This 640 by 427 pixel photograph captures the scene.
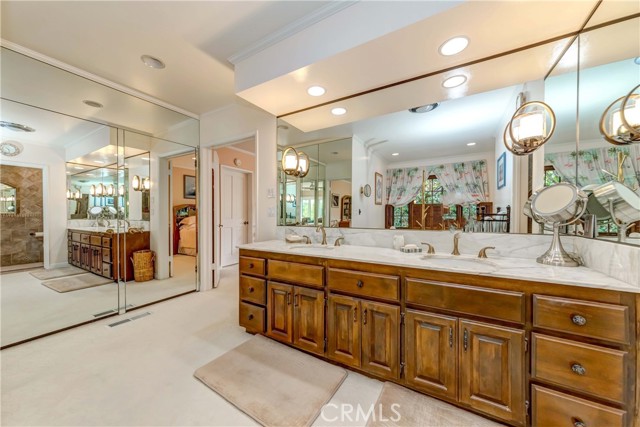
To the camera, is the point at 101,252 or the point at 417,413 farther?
the point at 101,252

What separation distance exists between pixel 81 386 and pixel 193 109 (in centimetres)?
316

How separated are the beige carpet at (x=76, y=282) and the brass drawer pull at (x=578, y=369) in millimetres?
4246

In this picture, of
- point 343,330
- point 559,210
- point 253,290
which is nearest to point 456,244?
point 559,210

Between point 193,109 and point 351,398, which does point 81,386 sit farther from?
point 193,109

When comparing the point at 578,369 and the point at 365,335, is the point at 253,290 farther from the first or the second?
the point at 578,369

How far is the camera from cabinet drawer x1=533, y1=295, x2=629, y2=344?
0.98 metres

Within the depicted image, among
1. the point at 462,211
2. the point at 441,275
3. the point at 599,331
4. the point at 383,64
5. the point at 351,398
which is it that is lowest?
the point at 351,398

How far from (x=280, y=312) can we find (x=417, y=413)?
1154mm

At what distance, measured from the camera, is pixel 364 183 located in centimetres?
217

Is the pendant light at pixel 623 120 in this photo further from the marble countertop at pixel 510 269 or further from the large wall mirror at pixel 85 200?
the large wall mirror at pixel 85 200

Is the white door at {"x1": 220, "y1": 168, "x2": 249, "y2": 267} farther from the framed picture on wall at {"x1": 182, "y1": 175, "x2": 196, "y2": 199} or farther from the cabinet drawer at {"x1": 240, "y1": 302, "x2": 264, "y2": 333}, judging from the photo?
the cabinet drawer at {"x1": 240, "y1": 302, "x2": 264, "y2": 333}

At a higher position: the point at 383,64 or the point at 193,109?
the point at 193,109

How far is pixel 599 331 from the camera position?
101 cm

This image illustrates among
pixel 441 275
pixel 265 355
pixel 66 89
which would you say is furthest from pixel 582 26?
pixel 66 89
